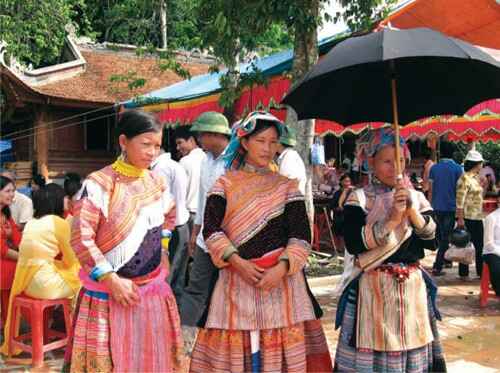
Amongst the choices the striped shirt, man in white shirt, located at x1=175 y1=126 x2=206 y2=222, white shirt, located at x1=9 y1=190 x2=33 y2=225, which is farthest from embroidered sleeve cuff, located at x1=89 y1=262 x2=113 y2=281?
the striped shirt

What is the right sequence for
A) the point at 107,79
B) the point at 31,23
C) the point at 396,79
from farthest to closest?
the point at 107,79 < the point at 31,23 < the point at 396,79

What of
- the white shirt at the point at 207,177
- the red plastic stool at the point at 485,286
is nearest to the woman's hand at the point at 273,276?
the white shirt at the point at 207,177

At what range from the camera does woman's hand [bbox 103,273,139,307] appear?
2.38 meters

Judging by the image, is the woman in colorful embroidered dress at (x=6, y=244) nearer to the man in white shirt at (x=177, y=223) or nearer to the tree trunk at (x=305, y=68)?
the man in white shirt at (x=177, y=223)

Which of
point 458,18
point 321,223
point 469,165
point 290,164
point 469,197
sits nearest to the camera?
point 290,164

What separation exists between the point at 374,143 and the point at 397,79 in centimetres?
43

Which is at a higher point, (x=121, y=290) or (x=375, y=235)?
(x=375, y=235)

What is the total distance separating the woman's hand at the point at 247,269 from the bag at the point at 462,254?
428 cm

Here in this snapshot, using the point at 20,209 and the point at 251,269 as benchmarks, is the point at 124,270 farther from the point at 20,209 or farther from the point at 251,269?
the point at 20,209

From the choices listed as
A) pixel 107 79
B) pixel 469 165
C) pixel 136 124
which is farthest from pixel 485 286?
pixel 107 79

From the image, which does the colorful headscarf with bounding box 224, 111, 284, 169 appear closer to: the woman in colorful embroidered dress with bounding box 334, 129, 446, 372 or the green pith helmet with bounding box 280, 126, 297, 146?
the green pith helmet with bounding box 280, 126, 297, 146

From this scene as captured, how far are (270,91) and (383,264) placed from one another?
499cm

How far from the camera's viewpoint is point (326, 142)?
15242 millimetres

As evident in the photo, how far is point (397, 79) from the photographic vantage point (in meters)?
2.84
